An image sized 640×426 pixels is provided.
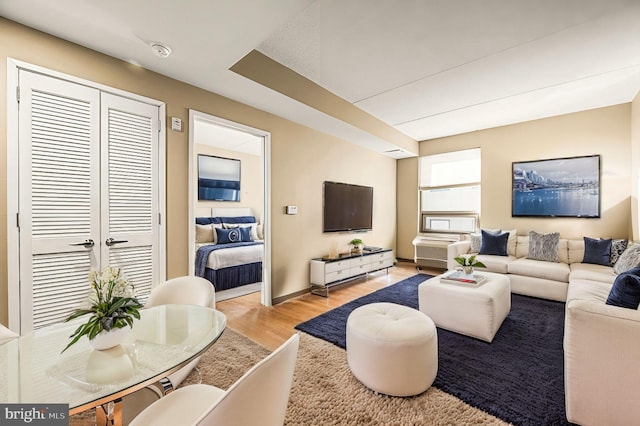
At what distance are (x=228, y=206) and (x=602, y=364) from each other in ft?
19.7

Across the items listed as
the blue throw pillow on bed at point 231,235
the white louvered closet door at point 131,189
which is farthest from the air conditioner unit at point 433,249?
the white louvered closet door at point 131,189

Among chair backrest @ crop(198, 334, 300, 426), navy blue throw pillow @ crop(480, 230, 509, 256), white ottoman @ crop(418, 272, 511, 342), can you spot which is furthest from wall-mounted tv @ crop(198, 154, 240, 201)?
chair backrest @ crop(198, 334, 300, 426)

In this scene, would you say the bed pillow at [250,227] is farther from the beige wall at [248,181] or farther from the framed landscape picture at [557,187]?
the framed landscape picture at [557,187]

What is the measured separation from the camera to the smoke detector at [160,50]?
6.95 ft

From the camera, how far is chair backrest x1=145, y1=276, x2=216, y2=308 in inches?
74.3

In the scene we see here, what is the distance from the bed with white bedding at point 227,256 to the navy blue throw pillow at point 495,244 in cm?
361

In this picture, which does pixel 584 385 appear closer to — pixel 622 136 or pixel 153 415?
pixel 153 415

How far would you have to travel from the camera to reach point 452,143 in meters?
5.60

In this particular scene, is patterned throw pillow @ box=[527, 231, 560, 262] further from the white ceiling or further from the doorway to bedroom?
the doorway to bedroom

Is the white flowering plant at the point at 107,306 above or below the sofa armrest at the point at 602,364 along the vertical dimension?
above

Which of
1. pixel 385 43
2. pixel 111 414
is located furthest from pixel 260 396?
pixel 385 43

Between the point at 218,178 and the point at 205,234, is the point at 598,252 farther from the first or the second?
the point at 218,178

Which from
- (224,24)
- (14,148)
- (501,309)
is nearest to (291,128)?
(224,24)

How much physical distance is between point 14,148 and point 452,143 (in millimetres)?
6179
